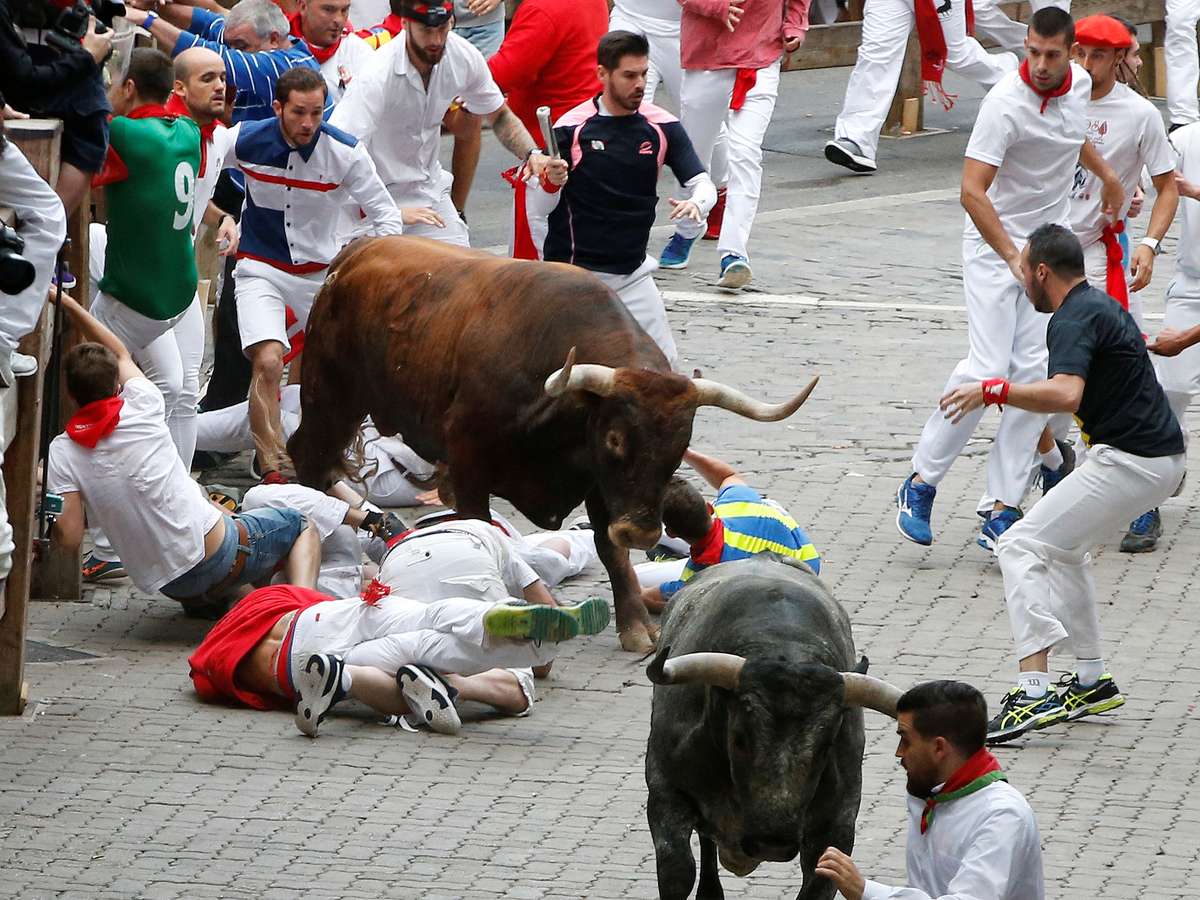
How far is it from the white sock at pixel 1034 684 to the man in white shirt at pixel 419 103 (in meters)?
4.71

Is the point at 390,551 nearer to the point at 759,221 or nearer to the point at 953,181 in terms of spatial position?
the point at 759,221

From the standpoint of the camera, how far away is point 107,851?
7172 millimetres

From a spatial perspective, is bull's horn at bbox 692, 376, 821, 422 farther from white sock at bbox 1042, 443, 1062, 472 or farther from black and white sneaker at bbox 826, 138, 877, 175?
black and white sneaker at bbox 826, 138, 877, 175

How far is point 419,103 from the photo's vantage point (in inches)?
479

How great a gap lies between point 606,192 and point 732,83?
436 cm

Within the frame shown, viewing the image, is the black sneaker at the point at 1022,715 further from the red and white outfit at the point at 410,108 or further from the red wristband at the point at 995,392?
the red and white outfit at the point at 410,108

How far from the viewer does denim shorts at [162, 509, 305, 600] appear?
9.30 metres

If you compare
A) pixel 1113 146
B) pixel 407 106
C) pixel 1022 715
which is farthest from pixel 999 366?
pixel 407 106

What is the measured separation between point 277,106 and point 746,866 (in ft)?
20.3

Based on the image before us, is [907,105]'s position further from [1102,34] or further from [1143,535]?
[1143,535]

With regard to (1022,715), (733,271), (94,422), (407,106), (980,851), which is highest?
(980,851)

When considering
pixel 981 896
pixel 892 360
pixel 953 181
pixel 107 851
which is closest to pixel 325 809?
pixel 107 851

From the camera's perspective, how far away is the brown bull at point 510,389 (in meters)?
8.66

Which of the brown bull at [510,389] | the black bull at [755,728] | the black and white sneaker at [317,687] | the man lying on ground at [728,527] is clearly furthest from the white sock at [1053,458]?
the black bull at [755,728]
